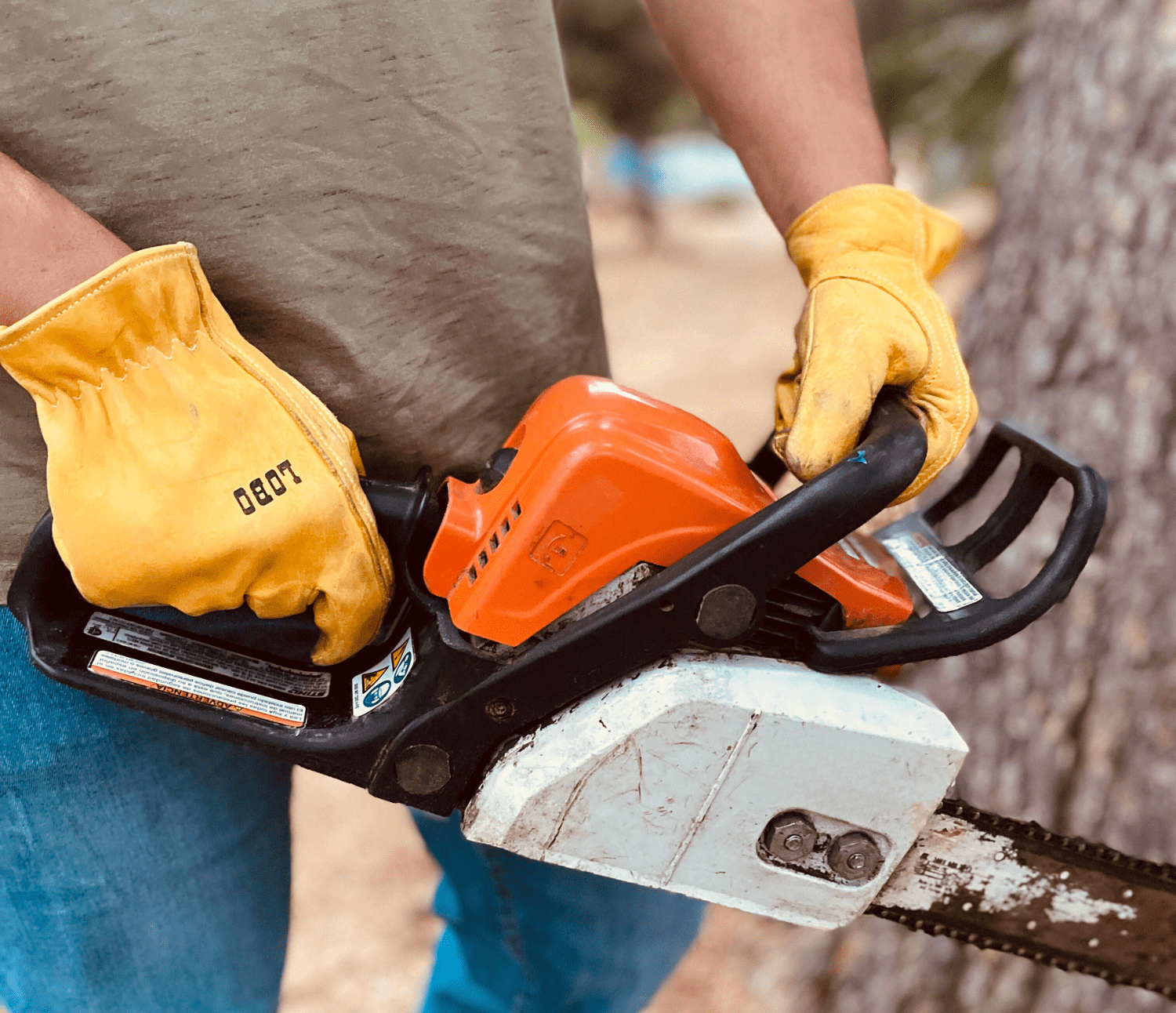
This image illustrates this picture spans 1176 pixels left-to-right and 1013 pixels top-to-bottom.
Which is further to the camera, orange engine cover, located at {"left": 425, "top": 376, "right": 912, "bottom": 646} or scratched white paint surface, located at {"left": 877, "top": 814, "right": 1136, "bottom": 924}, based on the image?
scratched white paint surface, located at {"left": 877, "top": 814, "right": 1136, "bottom": 924}

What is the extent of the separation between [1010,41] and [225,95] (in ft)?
16.4

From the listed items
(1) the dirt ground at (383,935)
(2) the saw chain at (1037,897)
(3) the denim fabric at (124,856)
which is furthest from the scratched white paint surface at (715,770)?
(1) the dirt ground at (383,935)

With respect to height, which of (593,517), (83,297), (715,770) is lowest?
(715,770)

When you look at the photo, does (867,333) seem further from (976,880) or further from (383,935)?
(383,935)

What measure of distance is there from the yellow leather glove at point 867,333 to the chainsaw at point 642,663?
1.7 inches

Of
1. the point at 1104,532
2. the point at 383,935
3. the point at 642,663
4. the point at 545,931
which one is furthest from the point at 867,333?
the point at 383,935

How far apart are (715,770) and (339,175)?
0.64 m

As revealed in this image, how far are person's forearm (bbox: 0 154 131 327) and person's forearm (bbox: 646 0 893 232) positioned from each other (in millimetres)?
708

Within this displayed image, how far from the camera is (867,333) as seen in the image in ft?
3.10

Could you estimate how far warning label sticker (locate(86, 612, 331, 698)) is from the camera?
0.93m

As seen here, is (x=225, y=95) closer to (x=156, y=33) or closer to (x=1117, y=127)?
(x=156, y=33)

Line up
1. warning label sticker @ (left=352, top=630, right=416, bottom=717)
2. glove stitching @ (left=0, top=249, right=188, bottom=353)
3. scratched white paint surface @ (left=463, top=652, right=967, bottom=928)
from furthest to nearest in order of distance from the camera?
warning label sticker @ (left=352, top=630, right=416, bottom=717)
scratched white paint surface @ (left=463, top=652, right=967, bottom=928)
glove stitching @ (left=0, top=249, right=188, bottom=353)

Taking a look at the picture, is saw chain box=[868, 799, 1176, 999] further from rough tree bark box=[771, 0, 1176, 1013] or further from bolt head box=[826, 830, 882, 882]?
rough tree bark box=[771, 0, 1176, 1013]

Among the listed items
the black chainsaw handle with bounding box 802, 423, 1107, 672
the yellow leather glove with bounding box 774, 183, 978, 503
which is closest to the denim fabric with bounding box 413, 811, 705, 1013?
the black chainsaw handle with bounding box 802, 423, 1107, 672
